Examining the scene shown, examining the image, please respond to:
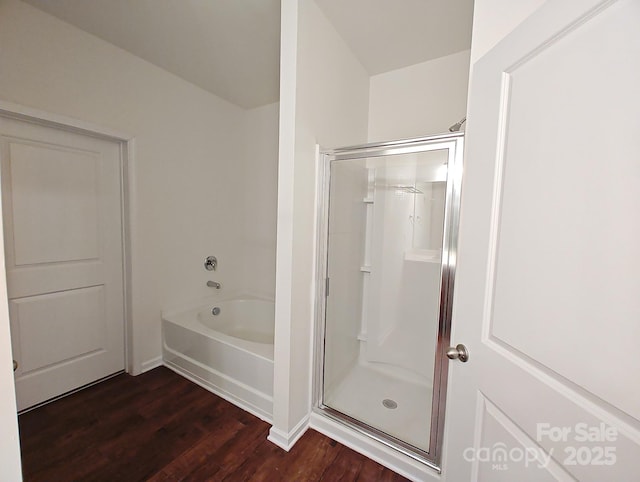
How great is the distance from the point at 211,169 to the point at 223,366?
1863 millimetres

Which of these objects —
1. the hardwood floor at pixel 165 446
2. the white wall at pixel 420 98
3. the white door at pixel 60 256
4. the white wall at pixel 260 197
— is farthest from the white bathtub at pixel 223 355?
the white wall at pixel 420 98

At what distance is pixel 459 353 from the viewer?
919mm

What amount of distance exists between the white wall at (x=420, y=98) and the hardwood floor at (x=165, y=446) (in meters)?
2.32

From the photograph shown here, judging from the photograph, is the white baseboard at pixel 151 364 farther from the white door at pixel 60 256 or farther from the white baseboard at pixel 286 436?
the white baseboard at pixel 286 436

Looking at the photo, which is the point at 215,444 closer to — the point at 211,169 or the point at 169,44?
the point at 211,169

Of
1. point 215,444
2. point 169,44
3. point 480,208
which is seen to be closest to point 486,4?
point 480,208

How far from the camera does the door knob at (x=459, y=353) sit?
90 centimetres

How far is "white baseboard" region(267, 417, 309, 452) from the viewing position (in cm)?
149

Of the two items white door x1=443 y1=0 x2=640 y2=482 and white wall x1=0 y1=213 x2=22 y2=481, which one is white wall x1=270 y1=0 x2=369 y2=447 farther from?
white wall x1=0 y1=213 x2=22 y2=481

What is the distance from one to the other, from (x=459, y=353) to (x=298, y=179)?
3.64 ft

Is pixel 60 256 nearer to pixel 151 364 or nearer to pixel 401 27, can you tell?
pixel 151 364

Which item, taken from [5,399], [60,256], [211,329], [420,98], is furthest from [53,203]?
[420,98]

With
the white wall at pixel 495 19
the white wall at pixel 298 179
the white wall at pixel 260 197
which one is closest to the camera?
the white wall at pixel 495 19

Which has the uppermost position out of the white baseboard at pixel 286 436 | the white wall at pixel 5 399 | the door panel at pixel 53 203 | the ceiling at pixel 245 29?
the ceiling at pixel 245 29
